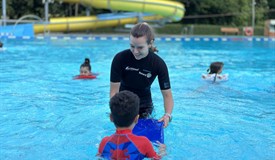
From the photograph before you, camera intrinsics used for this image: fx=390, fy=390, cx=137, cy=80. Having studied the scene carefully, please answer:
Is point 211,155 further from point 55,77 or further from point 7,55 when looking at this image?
point 7,55

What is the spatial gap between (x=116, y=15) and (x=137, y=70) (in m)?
25.6

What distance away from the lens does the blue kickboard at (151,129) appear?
3.47 metres

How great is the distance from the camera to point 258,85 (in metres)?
9.23

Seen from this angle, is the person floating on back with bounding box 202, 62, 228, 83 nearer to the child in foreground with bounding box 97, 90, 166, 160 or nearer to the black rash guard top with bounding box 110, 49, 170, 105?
the black rash guard top with bounding box 110, 49, 170, 105

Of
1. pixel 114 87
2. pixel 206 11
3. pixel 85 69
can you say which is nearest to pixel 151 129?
pixel 114 87

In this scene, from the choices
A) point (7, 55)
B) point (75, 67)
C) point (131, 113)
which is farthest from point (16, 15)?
point (131, 113)

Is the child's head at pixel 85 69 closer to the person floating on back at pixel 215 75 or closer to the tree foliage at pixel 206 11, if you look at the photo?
the person floating on back at pixel 215 75

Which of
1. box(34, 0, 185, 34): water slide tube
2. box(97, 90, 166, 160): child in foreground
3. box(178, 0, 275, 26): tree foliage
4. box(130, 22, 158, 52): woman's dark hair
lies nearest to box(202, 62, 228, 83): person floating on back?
box(130, 22, 158, 52): woman's dark hair

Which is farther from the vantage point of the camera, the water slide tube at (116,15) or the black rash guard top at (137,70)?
the water slide tube at (116,15)

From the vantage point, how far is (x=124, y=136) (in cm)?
274

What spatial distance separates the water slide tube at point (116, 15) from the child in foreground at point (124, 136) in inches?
912

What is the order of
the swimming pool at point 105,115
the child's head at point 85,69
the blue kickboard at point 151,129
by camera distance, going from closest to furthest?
the blue kickboard at point 151,129
the swimming pool at point 105,115
the child's head at point 85,69

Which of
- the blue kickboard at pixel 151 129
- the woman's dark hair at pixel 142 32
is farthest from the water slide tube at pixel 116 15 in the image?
the woman's dark hair at pixel 142 32

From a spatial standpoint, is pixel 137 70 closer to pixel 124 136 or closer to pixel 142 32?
pixel 142 32
